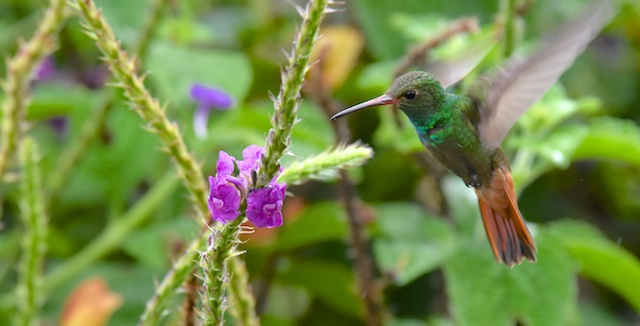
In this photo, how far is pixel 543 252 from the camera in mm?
1644

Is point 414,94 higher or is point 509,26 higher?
point 414,94

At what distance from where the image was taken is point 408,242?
1.78 meters

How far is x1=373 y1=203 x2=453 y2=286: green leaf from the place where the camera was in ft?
5.45

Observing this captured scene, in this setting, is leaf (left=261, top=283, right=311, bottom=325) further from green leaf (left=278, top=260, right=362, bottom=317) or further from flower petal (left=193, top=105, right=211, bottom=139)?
flower petal (left=193, top=105, right=211, bottom=139)

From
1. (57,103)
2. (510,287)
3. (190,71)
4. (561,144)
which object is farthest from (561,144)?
(57,103)

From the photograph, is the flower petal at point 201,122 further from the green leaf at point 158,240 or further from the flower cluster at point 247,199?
the flower cluster at point 247,199

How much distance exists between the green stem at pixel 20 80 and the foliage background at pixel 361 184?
0.14 meters

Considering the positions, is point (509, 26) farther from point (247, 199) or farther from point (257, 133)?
point (247, 199)

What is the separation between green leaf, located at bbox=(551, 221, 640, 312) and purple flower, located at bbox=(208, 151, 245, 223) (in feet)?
3.67

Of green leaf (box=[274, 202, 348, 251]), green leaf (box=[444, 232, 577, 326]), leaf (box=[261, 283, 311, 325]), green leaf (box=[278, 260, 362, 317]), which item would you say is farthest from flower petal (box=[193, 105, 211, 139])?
leaf (box=[261, 283, 311, 325])

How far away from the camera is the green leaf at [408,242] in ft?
5.45

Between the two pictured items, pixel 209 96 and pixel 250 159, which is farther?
pixel 209 96

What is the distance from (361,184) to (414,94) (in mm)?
1465

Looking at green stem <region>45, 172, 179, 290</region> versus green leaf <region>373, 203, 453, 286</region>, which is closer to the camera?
green leaf <region>373, 203, 453, 286</region>
